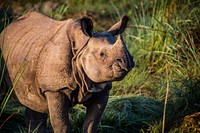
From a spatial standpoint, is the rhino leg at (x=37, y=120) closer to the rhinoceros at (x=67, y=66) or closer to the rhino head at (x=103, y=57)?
the rhinoceros at (x=67, y=66)

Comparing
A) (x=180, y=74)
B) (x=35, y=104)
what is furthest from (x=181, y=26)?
(x=35, y=104)

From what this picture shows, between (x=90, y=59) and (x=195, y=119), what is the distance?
5.89 feet

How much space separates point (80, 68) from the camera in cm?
550

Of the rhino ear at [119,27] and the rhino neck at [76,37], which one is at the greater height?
the rhino neck at [76,37]

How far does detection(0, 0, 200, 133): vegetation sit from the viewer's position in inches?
277

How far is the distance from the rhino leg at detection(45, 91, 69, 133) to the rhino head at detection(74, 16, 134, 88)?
0.37 metres

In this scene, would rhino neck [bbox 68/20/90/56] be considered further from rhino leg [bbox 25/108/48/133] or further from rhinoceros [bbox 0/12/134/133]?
rhino leg [bbox 25/108/48/133]

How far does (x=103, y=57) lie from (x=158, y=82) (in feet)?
10.4

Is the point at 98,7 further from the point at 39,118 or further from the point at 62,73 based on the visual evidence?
the point at 62,73

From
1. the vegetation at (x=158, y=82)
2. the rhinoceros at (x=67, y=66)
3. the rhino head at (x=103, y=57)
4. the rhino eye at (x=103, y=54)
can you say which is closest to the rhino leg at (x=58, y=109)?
the rhinoceros at (x=67, y=66)

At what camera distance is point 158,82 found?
8.37m

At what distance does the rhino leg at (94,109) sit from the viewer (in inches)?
228

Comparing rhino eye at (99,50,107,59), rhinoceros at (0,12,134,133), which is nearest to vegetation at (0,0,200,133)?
rhinoceros at (0,12,134,133)

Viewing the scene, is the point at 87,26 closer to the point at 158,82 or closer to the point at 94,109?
the point at 94,109
